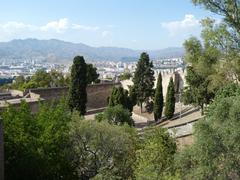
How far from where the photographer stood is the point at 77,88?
2680 centimetres

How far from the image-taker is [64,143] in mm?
14133

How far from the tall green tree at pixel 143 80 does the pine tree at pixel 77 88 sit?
7.63 m

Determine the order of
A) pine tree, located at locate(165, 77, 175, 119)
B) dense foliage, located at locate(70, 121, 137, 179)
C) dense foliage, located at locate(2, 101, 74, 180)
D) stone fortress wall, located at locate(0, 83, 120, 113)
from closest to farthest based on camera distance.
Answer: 1. dense foliage, located at locate(2, 101, 74, 180)
2. dense foliage, located at locate(70, 121, 137, 179)
3. pine tree, located at locate(165, 77, 175, 119)
4. stone fortress wall, located at locate(0, 83, 120, 113)

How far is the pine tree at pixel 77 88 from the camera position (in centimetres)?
2672

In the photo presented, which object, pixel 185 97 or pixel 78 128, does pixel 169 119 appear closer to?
pixel 185 97

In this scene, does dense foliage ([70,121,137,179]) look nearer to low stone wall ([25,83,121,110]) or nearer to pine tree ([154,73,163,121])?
pine tree ([154,73,163,121])

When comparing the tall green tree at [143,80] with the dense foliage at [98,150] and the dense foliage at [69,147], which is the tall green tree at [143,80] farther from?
the dense foliage at [98,150]

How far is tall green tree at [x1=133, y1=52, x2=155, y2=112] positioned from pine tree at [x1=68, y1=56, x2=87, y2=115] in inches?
300

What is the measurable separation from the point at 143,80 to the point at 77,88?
842 centimetres

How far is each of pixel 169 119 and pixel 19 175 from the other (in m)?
19.1

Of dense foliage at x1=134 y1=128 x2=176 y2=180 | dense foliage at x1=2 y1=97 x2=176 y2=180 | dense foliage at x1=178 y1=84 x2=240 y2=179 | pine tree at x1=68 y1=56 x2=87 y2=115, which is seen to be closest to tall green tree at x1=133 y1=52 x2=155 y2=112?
pine tree at x1=68 y1=56 x2=87 y2=115

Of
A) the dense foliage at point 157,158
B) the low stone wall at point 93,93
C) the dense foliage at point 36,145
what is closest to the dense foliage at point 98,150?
the dense foliage at point 36,145

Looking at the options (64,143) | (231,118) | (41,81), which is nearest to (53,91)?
(41,81)

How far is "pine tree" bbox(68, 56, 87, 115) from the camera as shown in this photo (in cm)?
2672
